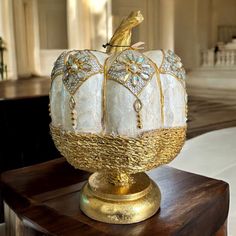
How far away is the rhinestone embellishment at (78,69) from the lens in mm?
689

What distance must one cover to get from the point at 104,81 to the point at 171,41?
27.2 ft

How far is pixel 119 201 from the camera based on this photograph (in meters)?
0.75

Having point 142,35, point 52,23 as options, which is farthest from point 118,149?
point 52,23

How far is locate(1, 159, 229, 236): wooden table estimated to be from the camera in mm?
723

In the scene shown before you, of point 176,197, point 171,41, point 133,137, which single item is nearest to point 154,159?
point 133,137

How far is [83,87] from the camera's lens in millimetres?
684

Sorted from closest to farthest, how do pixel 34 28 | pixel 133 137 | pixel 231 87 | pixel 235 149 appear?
pixel 133 137, pixel 235 149, pixel 231 87, pixel 34 28

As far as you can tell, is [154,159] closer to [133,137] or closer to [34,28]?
[133,137]

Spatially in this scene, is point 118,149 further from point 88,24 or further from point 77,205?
point 88,24

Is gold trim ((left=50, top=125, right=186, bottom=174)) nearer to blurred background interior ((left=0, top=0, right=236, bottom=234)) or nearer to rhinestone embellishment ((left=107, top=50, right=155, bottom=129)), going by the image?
rhinestone embellishment ((left=107, top=50, right=155, bottom=129))

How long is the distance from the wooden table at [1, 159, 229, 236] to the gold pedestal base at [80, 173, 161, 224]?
0.05 feet

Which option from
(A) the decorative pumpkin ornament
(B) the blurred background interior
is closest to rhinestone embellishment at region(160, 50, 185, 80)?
(A) the decorative pumpkin ornament

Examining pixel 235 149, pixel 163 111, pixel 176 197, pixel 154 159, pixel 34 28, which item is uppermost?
pixel 34 28

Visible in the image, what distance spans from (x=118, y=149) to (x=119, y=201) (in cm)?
13
